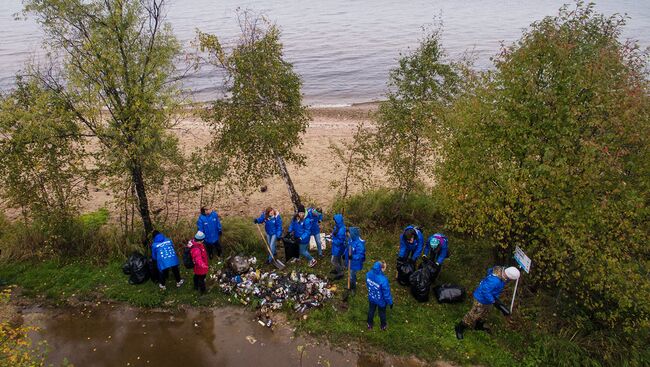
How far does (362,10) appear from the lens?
85312 mm

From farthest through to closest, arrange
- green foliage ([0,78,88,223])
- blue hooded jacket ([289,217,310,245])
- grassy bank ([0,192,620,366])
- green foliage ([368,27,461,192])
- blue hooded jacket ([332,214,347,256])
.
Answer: green foliage ([368,27,461,192])
blue hooded jacket ([289,217,310,245])
blue hooded jacket ([332,214,347,256])
green foliage ([0,78,88,223])
grassy bank ([0,192,620,366])

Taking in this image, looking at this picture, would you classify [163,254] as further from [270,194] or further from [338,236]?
[270,194]

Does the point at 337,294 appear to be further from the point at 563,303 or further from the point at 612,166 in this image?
the point at 612,166

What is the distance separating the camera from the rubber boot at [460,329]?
340 inches

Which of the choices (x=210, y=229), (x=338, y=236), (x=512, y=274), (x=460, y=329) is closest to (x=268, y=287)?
(x=338, y=236)

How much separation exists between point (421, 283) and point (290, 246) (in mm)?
3550

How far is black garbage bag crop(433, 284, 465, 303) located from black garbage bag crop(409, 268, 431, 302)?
10.8 inches

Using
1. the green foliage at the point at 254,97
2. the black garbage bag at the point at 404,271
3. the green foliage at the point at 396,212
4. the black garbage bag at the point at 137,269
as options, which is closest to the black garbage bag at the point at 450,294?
the black garbage bag at the point at 404,271

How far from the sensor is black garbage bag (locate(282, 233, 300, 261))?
1120 cm

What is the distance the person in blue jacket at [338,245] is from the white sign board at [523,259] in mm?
3931

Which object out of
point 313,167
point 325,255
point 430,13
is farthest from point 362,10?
point 325,255

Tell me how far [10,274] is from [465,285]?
1171 cm

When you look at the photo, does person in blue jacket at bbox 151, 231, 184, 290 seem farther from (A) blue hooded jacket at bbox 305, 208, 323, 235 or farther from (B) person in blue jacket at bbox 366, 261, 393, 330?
(B) person in blue jacket at bbox 366, 261, 393, 330

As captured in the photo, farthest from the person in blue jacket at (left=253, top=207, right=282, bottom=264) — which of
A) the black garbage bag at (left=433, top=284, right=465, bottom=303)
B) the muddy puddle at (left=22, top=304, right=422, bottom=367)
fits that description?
the black garbage bag at (left=433, top=284, right=465, bottom=303)
